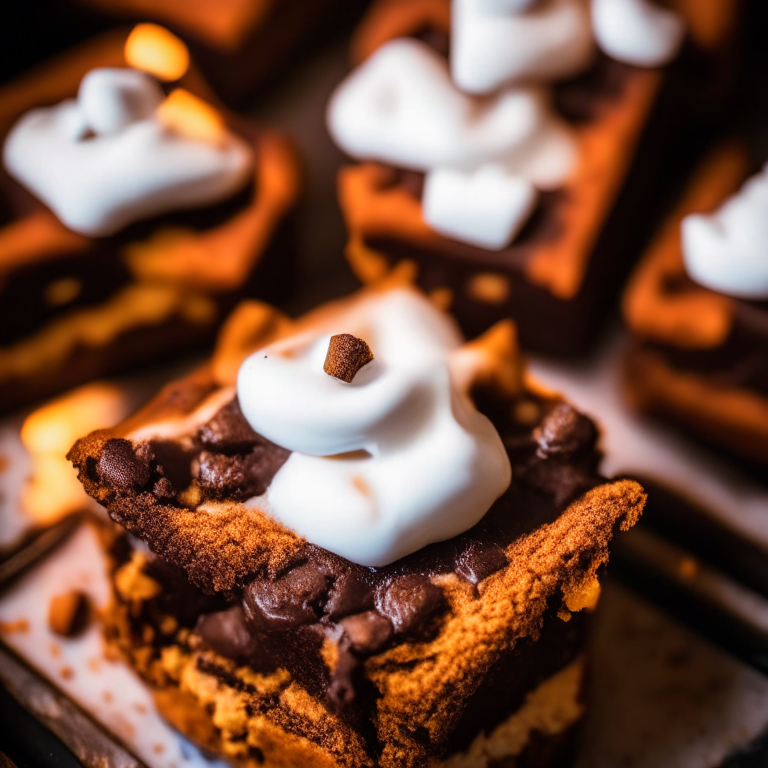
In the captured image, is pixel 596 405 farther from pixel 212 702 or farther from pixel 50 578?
pixel 50 578

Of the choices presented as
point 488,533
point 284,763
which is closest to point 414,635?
point 488,533

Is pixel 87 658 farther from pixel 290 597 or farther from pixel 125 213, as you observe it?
pixel 125 213

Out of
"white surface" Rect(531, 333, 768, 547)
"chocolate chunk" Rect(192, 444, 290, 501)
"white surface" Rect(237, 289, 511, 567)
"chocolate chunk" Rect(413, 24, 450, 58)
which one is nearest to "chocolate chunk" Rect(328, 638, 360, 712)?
"white surface" Rect(237, 289, 511, 567)

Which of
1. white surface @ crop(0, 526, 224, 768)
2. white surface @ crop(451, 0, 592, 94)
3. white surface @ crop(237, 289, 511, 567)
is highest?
white surface @ crop(451, 0, 592, 94)

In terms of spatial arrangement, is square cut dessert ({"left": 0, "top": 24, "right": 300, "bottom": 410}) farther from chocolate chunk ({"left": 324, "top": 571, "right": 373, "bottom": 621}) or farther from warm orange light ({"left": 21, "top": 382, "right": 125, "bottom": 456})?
chocolate chunk ({"left": 324, "top": 571, "right": 373, "bottom": 621})

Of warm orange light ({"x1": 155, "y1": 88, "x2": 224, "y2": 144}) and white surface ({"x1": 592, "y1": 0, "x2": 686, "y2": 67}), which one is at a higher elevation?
warm orange light ({"x1": 155, "y1": 88, "x2": 224, "y2": 144})

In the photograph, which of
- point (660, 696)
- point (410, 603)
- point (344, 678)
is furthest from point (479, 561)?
point (660, 696)

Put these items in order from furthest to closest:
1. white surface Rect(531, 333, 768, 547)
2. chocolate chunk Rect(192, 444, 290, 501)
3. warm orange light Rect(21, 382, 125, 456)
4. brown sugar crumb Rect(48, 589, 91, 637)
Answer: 1. warm orange light Rect(21, 382, 125, 456)
2. white surface Rect(531, 333, 768, 547)
3. brown sugar crumb Rect(48, 589, 91, 637)
4. chocolate chunk Rect(192, 444, 290, 501)
